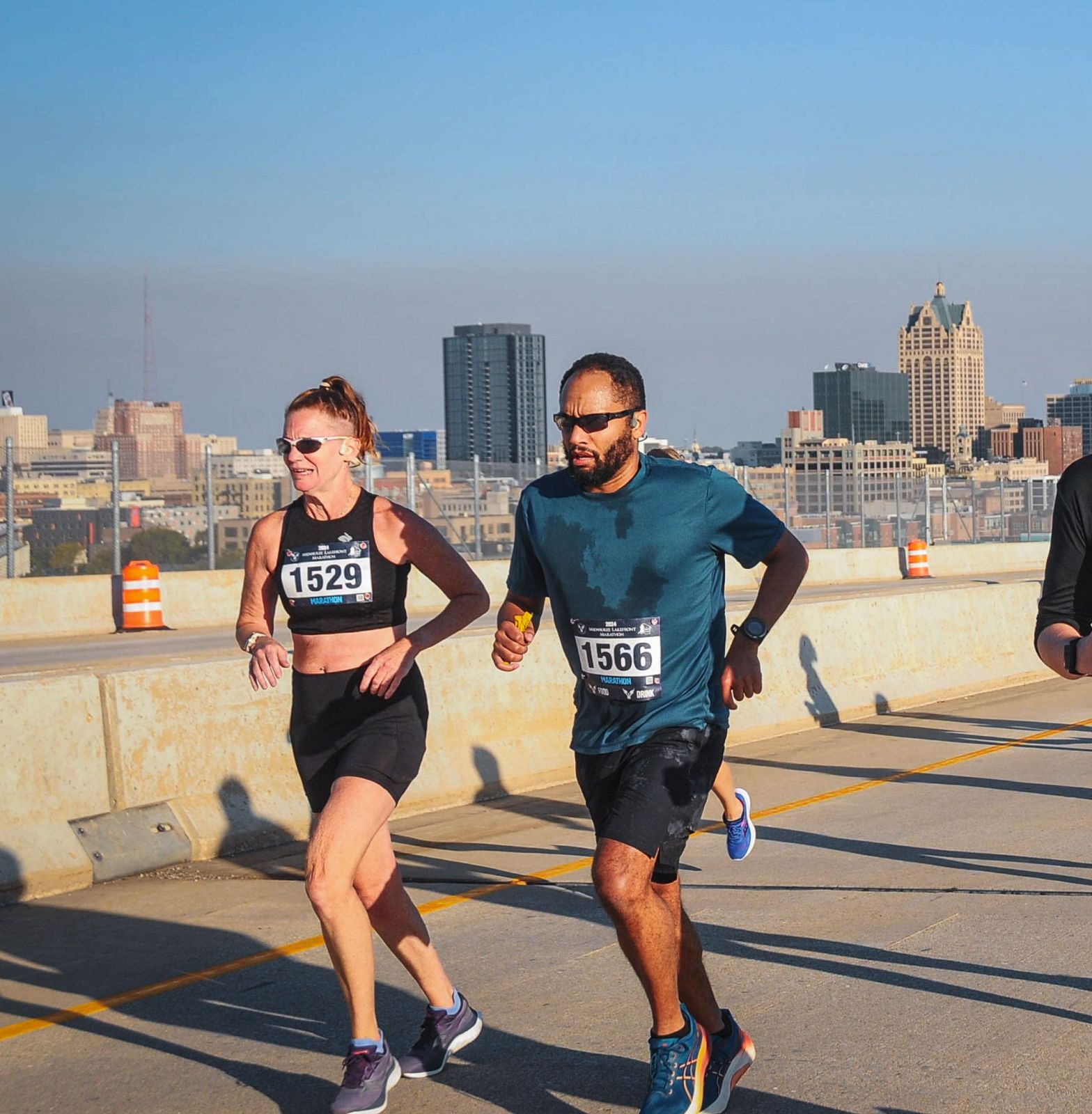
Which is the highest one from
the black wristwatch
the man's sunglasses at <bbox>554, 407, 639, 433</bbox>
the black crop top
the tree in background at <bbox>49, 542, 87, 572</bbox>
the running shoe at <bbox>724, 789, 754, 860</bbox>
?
the man's sunglasses at <bbox>554, 407, 639, 433</bbox>

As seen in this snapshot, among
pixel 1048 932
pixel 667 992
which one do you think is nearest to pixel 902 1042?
pixel 667 992

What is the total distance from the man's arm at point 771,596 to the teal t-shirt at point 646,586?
1.8 inches

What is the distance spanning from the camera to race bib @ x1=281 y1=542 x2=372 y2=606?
5.54m

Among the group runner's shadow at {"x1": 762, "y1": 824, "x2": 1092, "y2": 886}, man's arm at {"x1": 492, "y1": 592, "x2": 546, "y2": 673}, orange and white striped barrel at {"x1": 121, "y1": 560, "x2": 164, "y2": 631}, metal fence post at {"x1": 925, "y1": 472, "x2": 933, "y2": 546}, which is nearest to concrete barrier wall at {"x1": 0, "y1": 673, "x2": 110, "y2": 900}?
runner's shadow at {"x1": 762, "y1": 824, "x2": 1092, "y2": 886}

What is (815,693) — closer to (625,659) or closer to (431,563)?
(431,563)

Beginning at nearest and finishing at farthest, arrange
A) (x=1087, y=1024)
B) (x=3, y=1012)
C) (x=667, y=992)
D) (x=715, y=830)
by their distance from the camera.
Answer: (x=667, y=992) → (x=1087, y=1024) → (x=3, y=1012) → (x=715, y=830)

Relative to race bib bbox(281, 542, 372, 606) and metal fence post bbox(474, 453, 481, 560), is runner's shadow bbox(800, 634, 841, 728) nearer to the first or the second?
race bib bbox(281, 542, 372, 606)

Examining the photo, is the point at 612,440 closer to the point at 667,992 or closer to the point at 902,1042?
the point at 667,992

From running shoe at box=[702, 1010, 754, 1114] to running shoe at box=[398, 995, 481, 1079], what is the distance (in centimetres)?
89

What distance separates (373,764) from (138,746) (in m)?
3.90

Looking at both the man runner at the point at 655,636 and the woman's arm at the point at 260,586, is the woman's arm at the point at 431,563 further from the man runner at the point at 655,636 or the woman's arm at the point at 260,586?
the man runner at the point at 655,636

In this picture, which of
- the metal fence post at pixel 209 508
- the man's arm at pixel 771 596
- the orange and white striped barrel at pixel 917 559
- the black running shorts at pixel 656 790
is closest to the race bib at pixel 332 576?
the black running shorts at pixel 656 790

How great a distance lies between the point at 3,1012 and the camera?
20.5 ft

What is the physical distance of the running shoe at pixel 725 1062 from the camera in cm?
481
